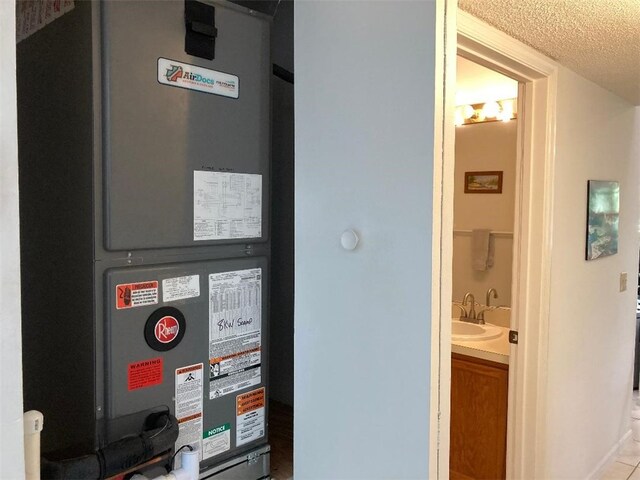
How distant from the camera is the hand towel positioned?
3.16 m

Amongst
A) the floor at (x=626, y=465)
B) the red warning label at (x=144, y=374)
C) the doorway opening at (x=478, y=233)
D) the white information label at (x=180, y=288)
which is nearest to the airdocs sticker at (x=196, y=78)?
the white information label at (x=180, y=288)

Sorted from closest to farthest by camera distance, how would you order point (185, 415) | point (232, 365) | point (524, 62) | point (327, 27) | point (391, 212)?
point (391, 212) < point (327, 27) < point (185, 415) < point (232, 365) < point (524, 62)

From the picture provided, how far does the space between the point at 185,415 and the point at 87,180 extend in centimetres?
65

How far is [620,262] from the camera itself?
288 cm

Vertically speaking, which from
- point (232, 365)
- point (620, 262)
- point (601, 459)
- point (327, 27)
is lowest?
point (601, 459)

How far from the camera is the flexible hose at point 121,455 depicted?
1000 millimetres

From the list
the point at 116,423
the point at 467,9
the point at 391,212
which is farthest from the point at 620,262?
the point at 116,423

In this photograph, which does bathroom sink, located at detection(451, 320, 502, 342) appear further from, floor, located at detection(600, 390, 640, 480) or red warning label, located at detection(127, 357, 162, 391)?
red warning label, located at detection(127, 357, 162, 391)

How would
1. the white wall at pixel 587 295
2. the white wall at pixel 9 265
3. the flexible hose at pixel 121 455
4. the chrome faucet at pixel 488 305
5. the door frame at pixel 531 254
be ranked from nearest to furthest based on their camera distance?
the white wall at pixel 9 265 → the flexible hose at pixel 121 455 → the door frame at pixel 531 254 → the white wall at pixel 587 295 → the chrome faucet at pixel 488 305

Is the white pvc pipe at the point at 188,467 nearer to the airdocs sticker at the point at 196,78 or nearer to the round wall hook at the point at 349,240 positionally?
the round wall hook at the point at 349,240

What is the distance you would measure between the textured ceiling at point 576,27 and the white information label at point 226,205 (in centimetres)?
82

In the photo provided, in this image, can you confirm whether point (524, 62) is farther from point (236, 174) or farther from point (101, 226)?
A: point (101, 226)

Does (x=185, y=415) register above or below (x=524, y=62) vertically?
below

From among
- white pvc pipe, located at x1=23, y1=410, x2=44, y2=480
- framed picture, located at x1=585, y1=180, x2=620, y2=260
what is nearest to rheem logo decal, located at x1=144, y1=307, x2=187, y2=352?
white pvc pipe, located at x1=23, y1=410, x2=44, y2=480
